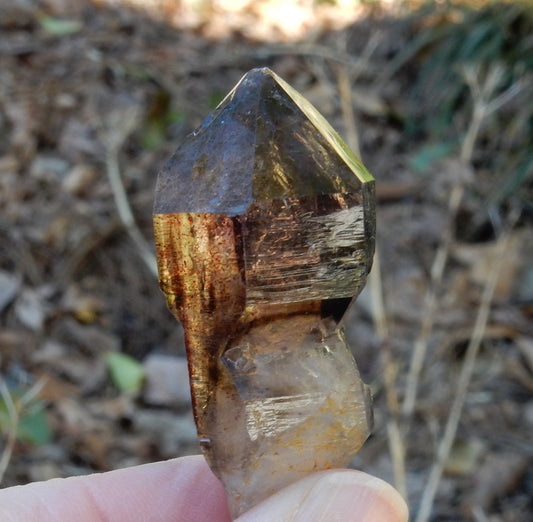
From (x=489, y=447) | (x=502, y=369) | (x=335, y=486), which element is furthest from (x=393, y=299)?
(x=335, y=486)

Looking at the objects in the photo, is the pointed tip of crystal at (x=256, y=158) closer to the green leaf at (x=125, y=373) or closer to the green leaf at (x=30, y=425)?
the green leaf at (x=30, y=425)

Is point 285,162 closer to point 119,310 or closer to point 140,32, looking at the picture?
point 119,310

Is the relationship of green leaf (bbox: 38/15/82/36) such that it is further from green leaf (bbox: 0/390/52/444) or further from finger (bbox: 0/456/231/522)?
finger (bbox: 0/456/231/522)

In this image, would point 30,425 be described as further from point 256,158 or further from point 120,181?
point 256,158

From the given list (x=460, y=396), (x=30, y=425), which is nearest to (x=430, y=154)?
(x=460, y=396)

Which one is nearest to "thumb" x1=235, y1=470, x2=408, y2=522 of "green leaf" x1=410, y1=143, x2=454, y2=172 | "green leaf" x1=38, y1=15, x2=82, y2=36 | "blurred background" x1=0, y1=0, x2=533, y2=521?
"blurred background" x1=0, y1=0, x2=533, y2=521

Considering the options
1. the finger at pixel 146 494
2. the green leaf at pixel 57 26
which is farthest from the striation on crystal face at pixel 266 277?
the green leaf at pixel 57 26
